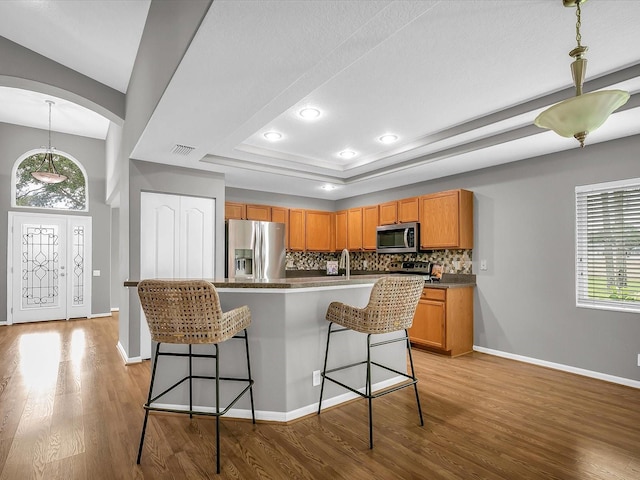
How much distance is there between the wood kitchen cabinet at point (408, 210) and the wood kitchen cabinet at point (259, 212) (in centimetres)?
219

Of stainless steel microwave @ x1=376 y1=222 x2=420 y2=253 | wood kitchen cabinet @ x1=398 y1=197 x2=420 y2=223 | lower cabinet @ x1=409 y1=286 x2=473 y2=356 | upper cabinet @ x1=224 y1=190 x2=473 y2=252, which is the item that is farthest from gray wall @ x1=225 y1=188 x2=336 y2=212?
lower cabinet @ x1=409 y1=286 x2=473 y2=356

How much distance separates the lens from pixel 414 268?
5227mm

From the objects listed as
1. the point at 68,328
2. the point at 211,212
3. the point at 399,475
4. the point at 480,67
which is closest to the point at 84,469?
the point at 399,475

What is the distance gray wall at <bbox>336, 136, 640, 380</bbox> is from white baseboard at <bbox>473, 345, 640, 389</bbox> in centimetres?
4

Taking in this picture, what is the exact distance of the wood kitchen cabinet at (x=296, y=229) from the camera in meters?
6.17

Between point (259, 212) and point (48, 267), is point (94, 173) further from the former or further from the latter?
point (259, 212)

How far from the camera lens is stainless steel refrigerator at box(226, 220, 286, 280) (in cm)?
485

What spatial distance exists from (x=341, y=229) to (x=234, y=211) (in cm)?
209

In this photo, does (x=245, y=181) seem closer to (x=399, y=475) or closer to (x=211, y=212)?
(x=211, y=212)

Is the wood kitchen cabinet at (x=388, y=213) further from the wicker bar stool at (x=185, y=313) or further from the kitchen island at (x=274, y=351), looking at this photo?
the wicker bar stool at (x=185, y=313)

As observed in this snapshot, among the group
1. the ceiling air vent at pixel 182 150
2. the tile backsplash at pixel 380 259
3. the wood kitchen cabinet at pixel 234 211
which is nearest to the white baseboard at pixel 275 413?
the ceiling air vent at pixel 182 150

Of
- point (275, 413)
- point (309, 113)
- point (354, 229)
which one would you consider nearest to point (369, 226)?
point (354, 229)

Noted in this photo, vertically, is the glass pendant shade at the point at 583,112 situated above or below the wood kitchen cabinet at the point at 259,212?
above

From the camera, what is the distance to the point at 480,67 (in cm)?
240
